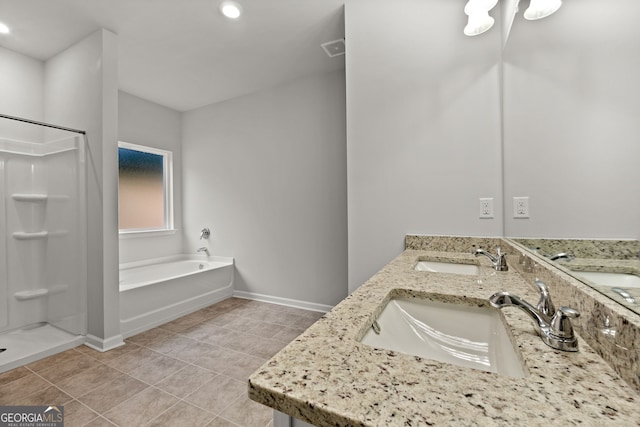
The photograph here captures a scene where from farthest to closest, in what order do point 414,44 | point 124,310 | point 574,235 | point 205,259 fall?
point 205,259 < point 124,310 < point 414,44 < point 574,235

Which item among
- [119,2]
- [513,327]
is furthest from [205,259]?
[513,327]

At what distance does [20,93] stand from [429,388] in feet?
12.9

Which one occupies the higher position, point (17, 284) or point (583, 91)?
point (583, 91)

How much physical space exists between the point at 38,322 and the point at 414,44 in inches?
157

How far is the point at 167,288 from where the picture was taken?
9.20ft

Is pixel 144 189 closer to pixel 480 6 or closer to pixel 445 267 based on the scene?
pixel 445 267

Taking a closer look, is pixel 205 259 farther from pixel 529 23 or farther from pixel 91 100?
pixel 529 23

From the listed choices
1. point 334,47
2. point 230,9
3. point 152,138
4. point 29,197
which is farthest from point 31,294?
point 334,47

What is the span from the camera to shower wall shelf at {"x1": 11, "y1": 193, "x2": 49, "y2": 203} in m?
2.42

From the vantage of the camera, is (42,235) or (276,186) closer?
(42,235)

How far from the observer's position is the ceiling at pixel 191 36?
2049 millimetres

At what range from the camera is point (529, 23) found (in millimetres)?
1065

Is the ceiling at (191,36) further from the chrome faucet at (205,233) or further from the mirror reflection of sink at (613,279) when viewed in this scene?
the mirror reflection of sink at (613,279)

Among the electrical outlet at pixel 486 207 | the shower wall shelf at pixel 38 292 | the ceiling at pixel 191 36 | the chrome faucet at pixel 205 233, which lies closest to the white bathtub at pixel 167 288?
the chrome faucet at pixel 205 233
